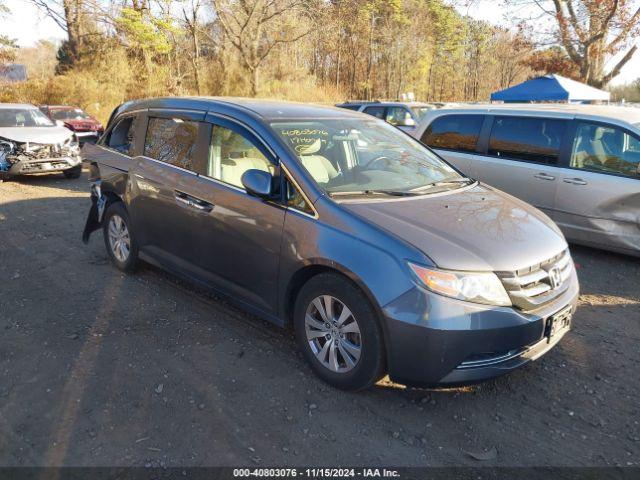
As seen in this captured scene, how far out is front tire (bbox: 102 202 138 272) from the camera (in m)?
5.02

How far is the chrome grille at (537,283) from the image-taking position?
2914mm

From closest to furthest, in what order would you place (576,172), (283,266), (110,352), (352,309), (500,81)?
(352,309) < (283,266) < (110,352) < (576,172) < (500,81)

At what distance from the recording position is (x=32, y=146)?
1057 cm

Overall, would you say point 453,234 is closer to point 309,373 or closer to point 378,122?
point 309,373

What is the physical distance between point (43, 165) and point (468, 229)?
10.1 metres

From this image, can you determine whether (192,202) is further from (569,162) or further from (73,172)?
(73,172)

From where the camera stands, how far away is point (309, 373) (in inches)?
136

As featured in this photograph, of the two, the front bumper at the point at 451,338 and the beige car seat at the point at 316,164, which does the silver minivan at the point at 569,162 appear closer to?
the front bumper at the point at 451,338

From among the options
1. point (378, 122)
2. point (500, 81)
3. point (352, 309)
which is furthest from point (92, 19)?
point (500, 81)

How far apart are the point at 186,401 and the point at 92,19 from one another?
1095 inches

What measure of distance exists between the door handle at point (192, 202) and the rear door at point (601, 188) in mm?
4226

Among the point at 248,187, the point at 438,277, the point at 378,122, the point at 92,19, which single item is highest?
the point at 92,19

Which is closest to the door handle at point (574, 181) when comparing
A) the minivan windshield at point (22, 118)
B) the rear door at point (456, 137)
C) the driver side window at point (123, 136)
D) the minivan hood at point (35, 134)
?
the rear door at point (456, 137)

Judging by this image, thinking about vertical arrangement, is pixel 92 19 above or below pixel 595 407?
above
